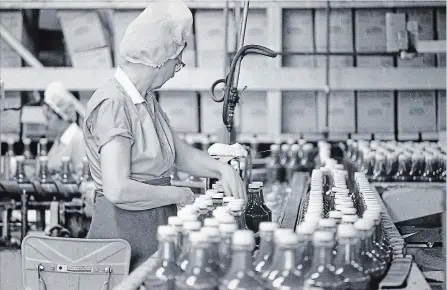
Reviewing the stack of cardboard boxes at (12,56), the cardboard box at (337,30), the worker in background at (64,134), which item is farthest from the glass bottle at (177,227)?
the stack of cardboard boxes at (12,56)

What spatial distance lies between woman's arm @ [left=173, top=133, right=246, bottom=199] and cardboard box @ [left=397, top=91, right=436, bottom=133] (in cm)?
283

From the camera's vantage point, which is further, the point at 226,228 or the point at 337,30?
the point at 337,30

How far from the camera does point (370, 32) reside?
195 inches

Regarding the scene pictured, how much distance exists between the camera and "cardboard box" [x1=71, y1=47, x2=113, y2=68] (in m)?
5.11

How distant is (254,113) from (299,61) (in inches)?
18.1

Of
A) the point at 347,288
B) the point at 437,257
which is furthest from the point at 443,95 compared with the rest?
the point at 347,288

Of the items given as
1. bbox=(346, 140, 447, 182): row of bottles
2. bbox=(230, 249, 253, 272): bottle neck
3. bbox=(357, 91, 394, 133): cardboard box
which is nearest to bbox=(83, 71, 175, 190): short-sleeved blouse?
bbox=(230, 249, 253, 272): bottle neck

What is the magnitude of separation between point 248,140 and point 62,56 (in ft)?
5.40

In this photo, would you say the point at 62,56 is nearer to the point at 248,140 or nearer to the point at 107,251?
the point at 248,140

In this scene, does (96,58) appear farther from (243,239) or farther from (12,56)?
(243,239)

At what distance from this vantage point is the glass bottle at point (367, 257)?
4.88 ft

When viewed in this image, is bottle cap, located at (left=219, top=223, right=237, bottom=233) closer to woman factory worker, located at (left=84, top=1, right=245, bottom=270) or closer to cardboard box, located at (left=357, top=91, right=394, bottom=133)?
woman factory worker, located at (left=84, top=1, right=245, bottom=270)

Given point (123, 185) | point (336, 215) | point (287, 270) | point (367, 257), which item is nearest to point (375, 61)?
point (123, 185)

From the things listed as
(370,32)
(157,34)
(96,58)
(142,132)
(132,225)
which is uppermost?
(370,32)
